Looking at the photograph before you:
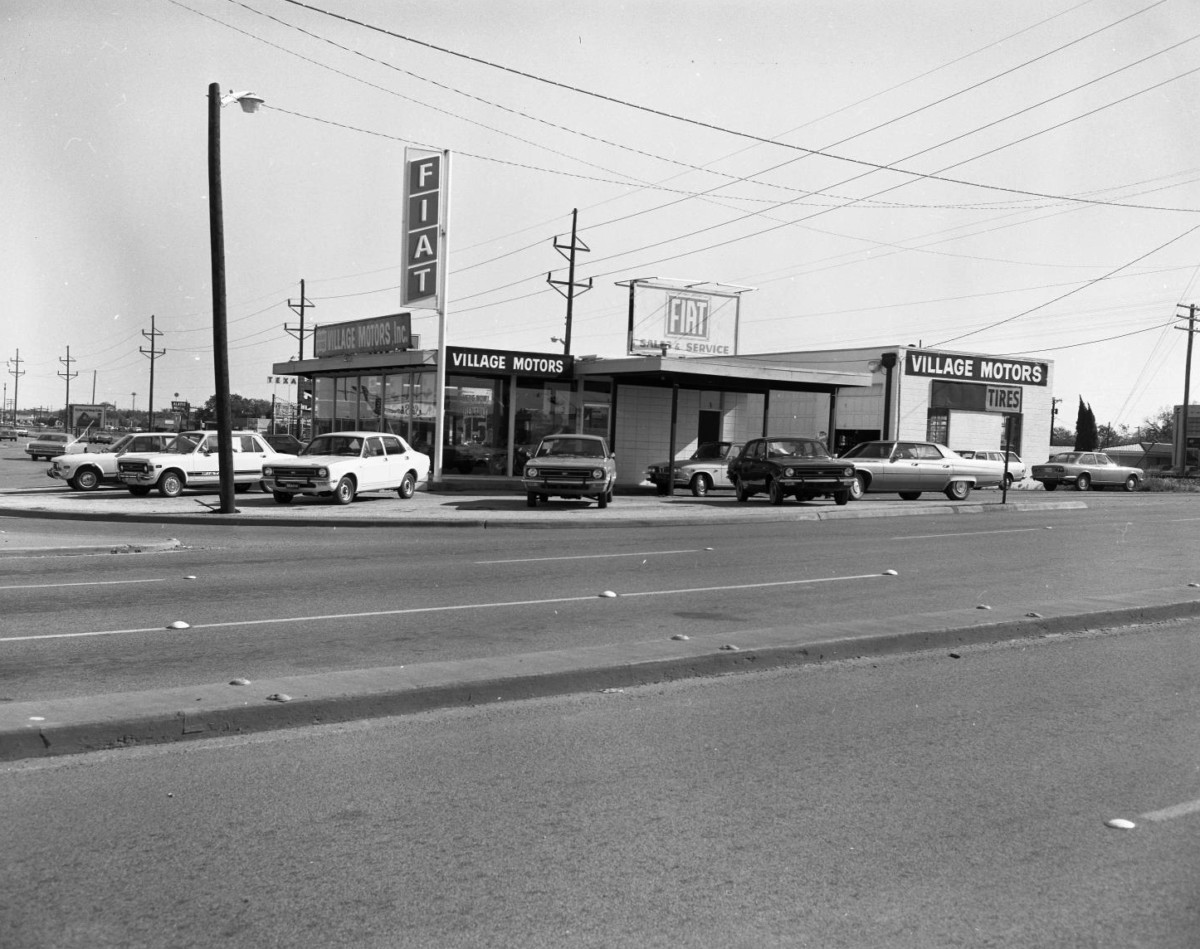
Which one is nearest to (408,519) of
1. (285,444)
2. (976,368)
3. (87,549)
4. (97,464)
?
(87,549)

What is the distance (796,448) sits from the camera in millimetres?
27906

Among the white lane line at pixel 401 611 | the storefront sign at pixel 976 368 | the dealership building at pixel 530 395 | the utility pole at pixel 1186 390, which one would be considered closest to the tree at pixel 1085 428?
the utility pole at pixel 1186 390

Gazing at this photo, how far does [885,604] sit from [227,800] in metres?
7.66

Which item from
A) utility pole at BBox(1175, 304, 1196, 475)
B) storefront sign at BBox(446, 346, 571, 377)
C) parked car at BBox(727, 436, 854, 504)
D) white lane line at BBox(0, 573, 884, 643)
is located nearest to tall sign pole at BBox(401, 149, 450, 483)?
storefront sign at BBox(446, 346, 571, 377)

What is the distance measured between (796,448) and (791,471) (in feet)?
3.70

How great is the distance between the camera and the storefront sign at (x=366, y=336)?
31.8m

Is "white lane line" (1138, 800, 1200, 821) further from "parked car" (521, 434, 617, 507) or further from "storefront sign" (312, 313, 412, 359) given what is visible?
"storefront sign" (312, 313, 412, 359)

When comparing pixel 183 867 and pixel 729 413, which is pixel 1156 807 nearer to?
pixel 183 867

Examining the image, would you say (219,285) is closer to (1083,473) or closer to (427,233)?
(427,233)

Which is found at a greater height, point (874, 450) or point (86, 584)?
point (874, 450)

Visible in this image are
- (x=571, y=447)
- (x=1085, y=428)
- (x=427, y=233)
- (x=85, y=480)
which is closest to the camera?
(x=571, y=447)

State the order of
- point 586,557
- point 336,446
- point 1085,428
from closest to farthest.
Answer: point 586,557, point 336,446, point 1085,428

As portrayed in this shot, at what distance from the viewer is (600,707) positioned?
21.9 feet

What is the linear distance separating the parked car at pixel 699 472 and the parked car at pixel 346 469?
8006 mm
